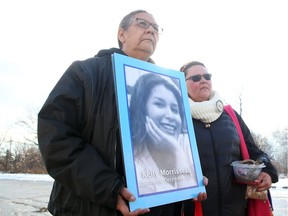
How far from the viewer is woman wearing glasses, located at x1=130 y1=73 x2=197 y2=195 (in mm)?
1570

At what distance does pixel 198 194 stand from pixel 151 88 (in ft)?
2.30

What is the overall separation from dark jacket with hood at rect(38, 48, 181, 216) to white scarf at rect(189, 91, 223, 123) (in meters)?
0.97

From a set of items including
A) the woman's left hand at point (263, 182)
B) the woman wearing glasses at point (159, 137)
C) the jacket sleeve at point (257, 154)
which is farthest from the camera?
the jacket sleeve at point (257, 154)

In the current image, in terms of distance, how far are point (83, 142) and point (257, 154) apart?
1.72 meters

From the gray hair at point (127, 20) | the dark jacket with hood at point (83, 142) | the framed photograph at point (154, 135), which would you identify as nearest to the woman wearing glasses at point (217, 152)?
the framed photograph at point (154, 135)

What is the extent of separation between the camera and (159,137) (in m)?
1.70

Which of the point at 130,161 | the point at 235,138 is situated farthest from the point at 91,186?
the point at 235,138

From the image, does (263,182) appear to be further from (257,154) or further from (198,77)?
(198,77)

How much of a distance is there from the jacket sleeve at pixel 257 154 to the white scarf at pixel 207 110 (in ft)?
1.13

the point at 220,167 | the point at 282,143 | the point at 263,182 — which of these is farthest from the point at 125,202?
the point at 282,143

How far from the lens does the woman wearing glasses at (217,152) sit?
2.35m

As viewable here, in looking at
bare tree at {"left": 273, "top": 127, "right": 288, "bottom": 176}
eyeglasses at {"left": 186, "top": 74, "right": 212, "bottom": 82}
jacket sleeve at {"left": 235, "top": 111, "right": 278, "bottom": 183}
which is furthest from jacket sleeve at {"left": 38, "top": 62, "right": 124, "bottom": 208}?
bare tree at {"left": 273, "top": 127, "right": 288, "bottom": 176}

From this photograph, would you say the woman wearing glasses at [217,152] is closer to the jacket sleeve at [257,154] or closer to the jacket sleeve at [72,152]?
the jacket sleeve at [257,154]

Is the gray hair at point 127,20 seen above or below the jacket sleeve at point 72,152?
above
